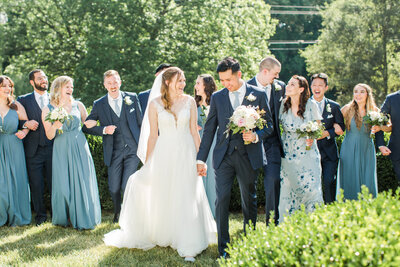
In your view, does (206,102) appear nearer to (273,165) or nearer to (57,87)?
(273,165)

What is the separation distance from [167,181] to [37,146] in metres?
3.06

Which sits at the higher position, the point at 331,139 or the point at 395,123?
the point at 395,123

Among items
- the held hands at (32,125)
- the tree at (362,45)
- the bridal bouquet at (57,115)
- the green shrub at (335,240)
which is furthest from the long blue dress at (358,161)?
the tree at (362,45)

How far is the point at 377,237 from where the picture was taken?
2.74m

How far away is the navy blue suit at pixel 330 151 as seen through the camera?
7.34m

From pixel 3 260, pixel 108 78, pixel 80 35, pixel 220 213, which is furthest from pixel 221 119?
pixel 80 35

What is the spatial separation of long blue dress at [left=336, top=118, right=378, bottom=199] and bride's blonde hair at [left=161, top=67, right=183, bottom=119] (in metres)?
3.30

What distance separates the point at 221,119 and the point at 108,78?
2.86 m

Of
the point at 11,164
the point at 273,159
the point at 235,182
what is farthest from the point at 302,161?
the point at 11,164

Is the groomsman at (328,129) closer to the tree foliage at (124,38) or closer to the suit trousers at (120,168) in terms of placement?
the suit trousers at (120,168)

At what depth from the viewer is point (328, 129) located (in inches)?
290

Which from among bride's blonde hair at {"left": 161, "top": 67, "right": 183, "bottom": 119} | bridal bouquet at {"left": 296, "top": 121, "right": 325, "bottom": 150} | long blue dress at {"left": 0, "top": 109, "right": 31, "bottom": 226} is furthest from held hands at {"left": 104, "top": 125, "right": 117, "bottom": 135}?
bridal bouquet at {"left": 296, "top": 121, "right": 325, "bottom": 150}

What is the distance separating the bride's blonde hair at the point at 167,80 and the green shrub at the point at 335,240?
3101 mm

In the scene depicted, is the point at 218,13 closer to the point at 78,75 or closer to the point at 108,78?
the point at 78,75
